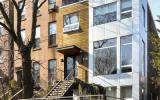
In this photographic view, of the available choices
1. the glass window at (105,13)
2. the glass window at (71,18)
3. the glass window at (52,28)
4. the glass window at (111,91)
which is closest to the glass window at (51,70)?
the glass window at (52,28)

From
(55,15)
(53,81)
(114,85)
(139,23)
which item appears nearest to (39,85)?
(53,81)

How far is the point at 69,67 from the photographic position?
36.2 m

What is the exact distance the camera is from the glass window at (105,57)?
1256 inches

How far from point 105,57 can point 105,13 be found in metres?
3.52

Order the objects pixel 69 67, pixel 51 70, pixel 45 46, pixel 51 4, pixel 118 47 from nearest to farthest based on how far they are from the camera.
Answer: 1. pixel 118 47
2. pixel 69 67
3. pixel 51 70
4. pixel 45 46
5. pixel 51 4

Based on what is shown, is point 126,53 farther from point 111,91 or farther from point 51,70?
point 51,70

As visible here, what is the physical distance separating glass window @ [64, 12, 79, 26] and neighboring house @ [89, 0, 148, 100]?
5.53ft

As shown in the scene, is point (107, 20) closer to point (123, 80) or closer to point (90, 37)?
point (90, 37)

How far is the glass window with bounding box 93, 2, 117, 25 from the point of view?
3288 cm

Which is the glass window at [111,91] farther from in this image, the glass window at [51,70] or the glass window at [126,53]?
the glass window at [51,70]

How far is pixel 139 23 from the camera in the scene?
3161 cm

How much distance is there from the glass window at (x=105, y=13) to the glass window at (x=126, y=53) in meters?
2.08

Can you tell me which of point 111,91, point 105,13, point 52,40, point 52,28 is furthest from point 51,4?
point 111,91

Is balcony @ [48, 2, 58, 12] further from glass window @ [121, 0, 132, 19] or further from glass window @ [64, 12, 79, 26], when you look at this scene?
glass window @ [121, 0, 132, 19]
